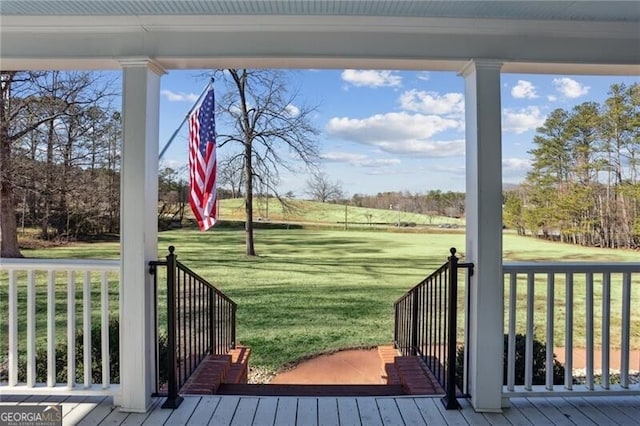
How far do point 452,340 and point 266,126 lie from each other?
6.94 meters

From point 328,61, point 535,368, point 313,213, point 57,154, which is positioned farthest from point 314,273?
point 328,61

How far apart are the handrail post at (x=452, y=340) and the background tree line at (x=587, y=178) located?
4.72m

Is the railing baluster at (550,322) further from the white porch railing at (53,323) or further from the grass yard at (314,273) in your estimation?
the grass yard at (314,273)

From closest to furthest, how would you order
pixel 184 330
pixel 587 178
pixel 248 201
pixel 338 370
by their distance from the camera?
pixel 184 330, pixel 338 370, pixel 587 178, pixel 248 201

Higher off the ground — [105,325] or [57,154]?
[57,154]

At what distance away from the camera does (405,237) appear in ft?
28.1

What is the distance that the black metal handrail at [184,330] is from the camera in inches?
95.2

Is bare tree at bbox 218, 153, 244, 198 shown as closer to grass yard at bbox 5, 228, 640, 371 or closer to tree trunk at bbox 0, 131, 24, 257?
grass yard at bbox 5, 228, 640, 371

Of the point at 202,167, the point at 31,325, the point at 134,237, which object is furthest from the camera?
the point at 202,167

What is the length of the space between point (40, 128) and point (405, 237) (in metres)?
6.70

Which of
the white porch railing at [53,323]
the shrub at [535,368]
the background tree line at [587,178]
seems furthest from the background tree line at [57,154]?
the background tree line at [587,178]

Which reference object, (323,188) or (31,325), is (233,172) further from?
(31,325)

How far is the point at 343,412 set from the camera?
2.33 m

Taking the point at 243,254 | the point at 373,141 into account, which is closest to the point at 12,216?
the point at 243,254
